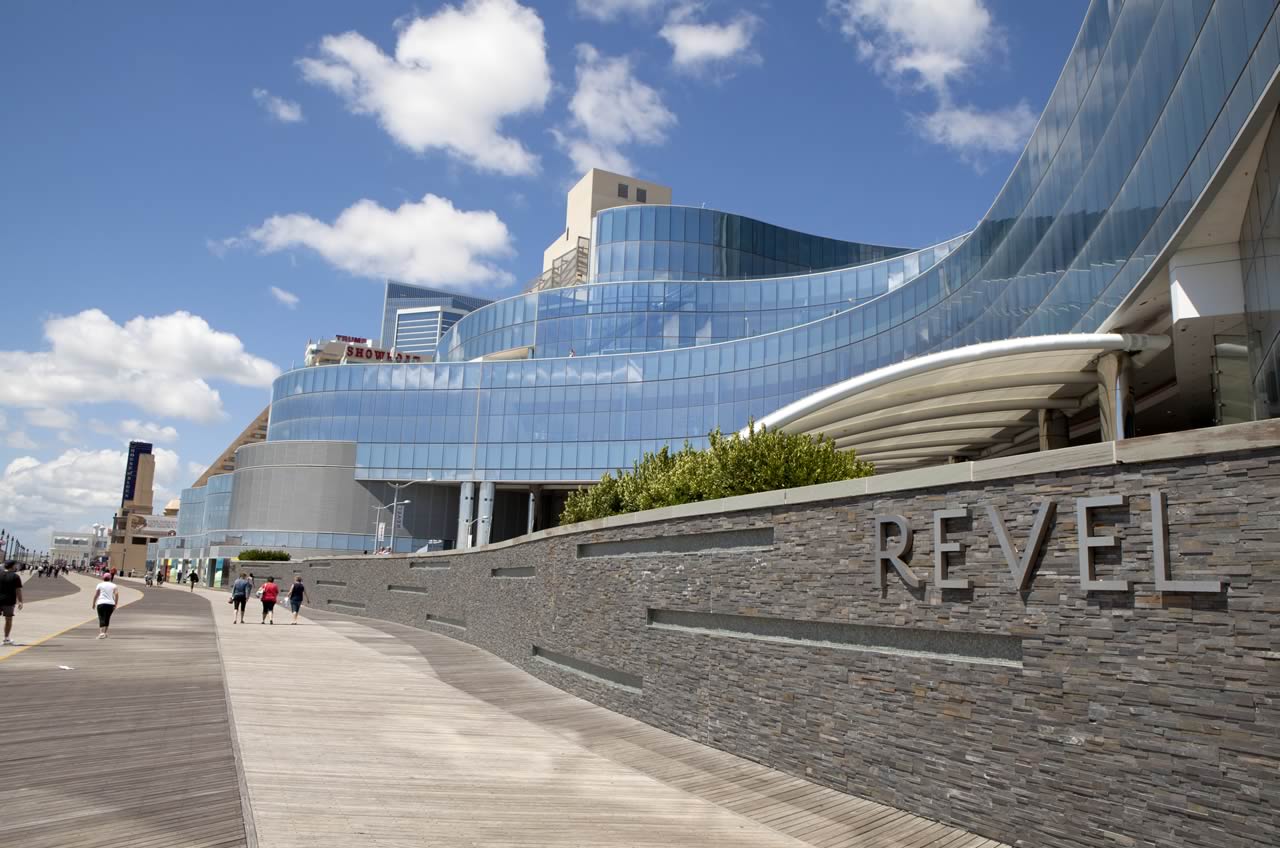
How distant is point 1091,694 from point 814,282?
64.4 metres

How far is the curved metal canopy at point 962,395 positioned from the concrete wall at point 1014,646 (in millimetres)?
9237

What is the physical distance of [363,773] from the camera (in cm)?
930

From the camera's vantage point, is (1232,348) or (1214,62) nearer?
(1214,62)

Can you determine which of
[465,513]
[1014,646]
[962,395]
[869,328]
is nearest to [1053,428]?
[962,395]

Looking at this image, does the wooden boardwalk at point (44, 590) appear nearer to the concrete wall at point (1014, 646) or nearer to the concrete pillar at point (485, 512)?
the concrete pillar at point (485, 512)

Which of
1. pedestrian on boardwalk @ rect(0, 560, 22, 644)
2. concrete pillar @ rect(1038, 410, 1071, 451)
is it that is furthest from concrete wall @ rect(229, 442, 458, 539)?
Answer: concrete pillar @ rect(1038, 410, 1071, 451)

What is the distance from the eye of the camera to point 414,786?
8914 millimetres

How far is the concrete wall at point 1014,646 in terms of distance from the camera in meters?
5.82

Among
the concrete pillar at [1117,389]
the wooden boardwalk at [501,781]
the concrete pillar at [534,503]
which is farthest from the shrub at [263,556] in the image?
the concrete pillar at [1117,389]

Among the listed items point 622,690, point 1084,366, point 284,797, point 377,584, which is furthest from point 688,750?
point 377,584

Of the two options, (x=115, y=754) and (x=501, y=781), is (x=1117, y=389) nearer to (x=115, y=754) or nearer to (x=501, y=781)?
(x=501, y=781)

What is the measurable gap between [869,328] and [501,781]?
4387 centimetres

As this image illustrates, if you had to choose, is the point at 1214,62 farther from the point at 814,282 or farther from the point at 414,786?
the point at 814,282

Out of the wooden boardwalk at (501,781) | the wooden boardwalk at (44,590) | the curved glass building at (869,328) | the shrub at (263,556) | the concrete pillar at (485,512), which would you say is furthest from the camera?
the concrete pillar at (485,512)
